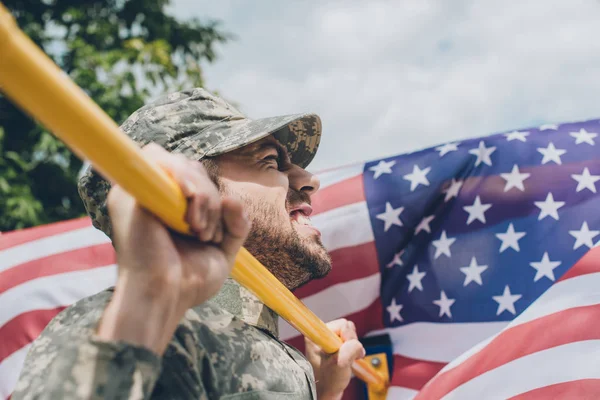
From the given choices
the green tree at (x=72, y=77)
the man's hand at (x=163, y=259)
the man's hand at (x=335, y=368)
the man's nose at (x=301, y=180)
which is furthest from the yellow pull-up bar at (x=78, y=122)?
the green tree at (x=72, y=77)

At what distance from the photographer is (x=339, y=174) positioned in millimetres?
3289

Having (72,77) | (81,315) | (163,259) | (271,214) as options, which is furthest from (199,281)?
(72,77)

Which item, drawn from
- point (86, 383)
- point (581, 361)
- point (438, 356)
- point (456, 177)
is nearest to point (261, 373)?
point (86, 383)

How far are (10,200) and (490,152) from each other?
4.24 meters

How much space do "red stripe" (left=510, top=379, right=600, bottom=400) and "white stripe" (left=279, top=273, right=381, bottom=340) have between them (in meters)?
0.89

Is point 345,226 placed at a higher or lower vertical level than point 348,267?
higher

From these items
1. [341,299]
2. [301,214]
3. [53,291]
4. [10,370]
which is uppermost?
[301,214]

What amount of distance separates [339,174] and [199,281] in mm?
2357

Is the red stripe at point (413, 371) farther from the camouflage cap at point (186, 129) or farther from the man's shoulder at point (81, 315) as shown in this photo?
the man's shoulder at point (81, 315)

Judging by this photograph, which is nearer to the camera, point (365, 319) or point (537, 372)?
point (537, 372)

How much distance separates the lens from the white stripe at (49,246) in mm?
3123

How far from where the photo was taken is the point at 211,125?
6.50ft

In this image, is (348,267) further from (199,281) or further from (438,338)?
(199,281)

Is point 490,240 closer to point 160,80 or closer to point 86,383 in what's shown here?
point 86,383
